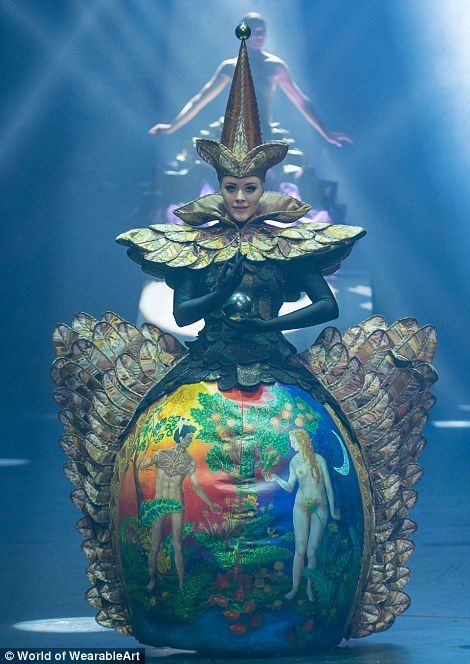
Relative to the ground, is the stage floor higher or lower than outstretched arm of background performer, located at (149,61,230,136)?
lower

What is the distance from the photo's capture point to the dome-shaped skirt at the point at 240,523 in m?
5.77

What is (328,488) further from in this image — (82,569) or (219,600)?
(82,569)

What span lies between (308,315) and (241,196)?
1.70 feet

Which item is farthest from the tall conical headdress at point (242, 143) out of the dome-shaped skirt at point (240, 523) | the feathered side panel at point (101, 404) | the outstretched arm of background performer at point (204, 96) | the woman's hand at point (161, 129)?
the outstretched arm of background performer at point (204, 96)

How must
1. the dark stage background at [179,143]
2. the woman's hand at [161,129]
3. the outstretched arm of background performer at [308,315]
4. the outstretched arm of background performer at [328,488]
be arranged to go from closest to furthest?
1. the outstretched arm of background performer at [328,488]
2. the outstretched arm of background performer at [308,315]
3. the woman's hand at [161,129]
4. the dark stage background at [179,143]

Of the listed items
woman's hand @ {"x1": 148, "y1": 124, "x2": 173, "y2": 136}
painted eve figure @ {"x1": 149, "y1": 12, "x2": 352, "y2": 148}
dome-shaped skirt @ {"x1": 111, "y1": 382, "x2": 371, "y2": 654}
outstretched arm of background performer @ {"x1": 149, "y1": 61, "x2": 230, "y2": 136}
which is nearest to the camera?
dome-shaped skirt @ {"x1": 111, "y1": 382, "x2": 371, "y2": 654}

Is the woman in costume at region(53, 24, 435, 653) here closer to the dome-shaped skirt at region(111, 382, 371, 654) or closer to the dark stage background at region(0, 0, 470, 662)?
the dome-shaped skirt at region(111, 382, 371, 654)

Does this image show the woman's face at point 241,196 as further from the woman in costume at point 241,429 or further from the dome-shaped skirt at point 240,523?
the dome-shaped skirt at point 240,523

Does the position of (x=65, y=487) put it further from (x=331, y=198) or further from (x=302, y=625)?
(x=302, y=625)

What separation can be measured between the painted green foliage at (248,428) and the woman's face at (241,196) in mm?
706

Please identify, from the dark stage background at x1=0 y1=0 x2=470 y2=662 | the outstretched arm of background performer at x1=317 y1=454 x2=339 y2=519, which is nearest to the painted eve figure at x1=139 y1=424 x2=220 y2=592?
the outstretched arm of background performer at x1=317 y1=454 x2=339 y2=519

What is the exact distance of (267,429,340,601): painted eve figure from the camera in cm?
578

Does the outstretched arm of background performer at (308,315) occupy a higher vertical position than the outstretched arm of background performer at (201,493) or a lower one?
higher

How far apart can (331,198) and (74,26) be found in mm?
2503
